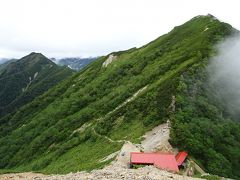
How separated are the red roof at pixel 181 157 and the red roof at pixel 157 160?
19.9ft

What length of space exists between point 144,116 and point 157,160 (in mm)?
42406

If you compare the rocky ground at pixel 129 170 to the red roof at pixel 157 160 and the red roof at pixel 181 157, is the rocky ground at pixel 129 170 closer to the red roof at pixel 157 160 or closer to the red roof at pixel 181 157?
the red roof at pixel 157 160

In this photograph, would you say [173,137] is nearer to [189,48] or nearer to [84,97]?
[189,48]

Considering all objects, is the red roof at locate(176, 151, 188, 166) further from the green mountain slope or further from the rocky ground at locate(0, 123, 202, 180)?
the green mountain slope

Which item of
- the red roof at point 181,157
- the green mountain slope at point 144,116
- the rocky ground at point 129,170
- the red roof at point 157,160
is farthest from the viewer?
the green mountain slope at point 144,116

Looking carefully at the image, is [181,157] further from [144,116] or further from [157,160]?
[144,116]

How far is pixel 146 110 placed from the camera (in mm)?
116500

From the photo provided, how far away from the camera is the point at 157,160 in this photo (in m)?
72.1

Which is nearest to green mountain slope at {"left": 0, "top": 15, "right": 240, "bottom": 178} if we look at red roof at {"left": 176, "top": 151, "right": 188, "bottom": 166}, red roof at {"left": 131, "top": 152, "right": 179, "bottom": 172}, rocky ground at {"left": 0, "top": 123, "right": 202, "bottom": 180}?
rocky ground at {"left": 0, "top": 123, "right": 202, "bottom": 180}

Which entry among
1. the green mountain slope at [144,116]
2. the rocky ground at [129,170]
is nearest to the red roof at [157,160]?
the rocky ground at [129,170]

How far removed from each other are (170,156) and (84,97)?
118m

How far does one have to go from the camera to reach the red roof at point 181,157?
263 feet

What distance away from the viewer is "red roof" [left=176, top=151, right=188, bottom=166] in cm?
8012

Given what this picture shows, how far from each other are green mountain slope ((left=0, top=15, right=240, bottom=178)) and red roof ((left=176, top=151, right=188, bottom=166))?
124 inches
